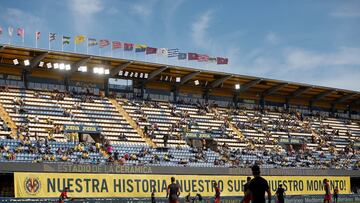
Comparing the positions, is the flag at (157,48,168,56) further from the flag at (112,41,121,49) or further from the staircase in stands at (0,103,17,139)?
the staircase in stands at (0,103,17,139)

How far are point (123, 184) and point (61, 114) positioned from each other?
39.2ft

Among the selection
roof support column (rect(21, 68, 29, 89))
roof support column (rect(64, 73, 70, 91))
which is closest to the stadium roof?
roof support column (rect(21, 68, 29, 89))

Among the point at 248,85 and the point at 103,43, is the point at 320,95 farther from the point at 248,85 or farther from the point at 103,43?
the point at 103,43

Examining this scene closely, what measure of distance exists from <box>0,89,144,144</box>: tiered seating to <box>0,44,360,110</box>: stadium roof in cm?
299

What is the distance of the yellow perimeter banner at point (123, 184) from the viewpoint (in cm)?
4406

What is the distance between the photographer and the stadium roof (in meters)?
58.8

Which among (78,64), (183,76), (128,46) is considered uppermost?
(128,46)

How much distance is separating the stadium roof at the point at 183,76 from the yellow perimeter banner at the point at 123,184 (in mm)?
15486

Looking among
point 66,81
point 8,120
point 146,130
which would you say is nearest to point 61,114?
point 8,120

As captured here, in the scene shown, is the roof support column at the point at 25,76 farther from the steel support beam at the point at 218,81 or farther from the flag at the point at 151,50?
the steel support beam at the point at 218,81

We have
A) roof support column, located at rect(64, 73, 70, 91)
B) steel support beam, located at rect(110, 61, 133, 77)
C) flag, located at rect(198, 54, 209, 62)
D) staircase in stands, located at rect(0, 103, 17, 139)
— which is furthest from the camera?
flag, located at rect(198, 54, 209, 62)

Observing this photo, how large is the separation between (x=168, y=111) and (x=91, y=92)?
866 cm

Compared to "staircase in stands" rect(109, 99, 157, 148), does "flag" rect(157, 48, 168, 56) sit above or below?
above

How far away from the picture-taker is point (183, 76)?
70.2m
